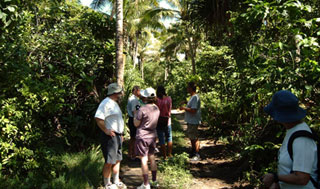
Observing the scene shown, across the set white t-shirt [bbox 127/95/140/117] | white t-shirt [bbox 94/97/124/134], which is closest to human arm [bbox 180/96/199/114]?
white t-shirt [bbox 127/95/140/117]

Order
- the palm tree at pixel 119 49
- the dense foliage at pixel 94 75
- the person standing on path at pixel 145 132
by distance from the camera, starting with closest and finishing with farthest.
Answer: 1. the dense foliage at pixel 94 75
2. the person standing on path at pixel 145 132
3. the palm tree at pixel 119 49

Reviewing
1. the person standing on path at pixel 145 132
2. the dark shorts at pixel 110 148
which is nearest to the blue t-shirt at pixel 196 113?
the person standing on path at pixel 145 132

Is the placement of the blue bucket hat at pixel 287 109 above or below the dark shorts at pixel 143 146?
above

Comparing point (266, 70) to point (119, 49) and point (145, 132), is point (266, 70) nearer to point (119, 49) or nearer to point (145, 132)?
point (145, 132)

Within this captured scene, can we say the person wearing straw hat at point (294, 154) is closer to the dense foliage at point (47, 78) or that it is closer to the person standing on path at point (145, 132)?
the person standing on path at point (145, 132)

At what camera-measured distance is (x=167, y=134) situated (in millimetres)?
5953

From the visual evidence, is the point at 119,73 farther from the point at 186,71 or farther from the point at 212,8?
the point at 186,71

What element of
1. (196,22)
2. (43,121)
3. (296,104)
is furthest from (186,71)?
(296,104)

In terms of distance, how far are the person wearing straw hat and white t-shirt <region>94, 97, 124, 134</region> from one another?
8.40 ft

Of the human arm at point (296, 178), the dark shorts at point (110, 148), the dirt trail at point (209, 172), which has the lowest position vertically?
the dirt trail at point (209, 172)

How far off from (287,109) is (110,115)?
2.77 metres

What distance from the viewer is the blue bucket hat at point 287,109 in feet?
6.28

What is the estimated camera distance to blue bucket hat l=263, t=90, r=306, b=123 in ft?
6.28

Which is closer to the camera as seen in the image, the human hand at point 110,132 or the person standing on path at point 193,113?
the human hand at point 110,132
